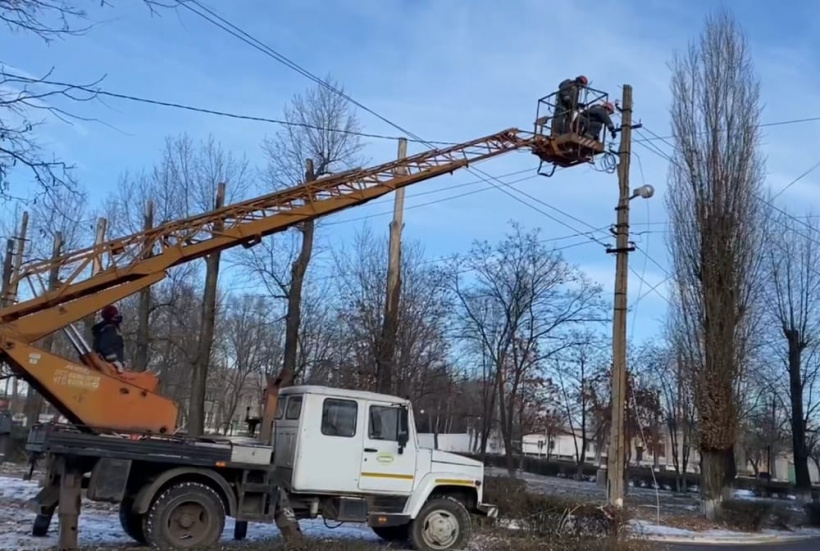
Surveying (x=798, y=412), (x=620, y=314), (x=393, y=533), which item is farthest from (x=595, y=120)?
(x=798, y=412)

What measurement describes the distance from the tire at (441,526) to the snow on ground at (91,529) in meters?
1.32

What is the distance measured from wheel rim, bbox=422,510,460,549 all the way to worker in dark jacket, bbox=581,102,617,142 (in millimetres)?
7948

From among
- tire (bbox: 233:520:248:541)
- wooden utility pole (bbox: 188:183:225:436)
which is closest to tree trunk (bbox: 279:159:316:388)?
wooden utility pole (bbox: 188:183:225:436)

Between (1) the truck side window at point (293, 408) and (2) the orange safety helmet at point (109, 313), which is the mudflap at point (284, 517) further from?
(2) the orange safety helmet at point (109, 313)

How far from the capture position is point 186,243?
12836 mm

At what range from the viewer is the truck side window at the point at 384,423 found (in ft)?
41.7

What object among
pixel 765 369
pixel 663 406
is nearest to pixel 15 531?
pixel 765 369

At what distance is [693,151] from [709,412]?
8.56 m

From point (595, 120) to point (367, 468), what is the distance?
335 inches

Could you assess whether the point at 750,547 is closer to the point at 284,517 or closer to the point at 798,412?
the point at 284,517

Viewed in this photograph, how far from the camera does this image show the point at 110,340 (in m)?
11.9

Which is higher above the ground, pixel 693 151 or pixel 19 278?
pixel 693 151

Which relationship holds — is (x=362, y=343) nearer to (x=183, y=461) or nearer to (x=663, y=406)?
(x=183, y=461)

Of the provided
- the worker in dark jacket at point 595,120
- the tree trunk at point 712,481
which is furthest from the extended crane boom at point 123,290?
the tree trunk at point 712,481
